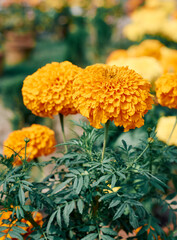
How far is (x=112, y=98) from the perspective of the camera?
0.63 m

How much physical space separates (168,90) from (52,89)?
0.38 metres

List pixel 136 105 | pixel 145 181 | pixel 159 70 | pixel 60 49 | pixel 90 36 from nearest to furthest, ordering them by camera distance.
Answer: pixel 136 105
pixel 145 181
pixel 159 70
pixel 60 49
pixel 90 36

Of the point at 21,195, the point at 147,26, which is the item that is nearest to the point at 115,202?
the point at 21,195

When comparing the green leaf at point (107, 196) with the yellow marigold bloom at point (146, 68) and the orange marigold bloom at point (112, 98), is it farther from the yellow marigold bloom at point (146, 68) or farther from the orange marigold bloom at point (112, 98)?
the yellow marigold bloom at point (146, 68)

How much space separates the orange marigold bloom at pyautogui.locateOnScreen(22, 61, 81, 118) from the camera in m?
0.82

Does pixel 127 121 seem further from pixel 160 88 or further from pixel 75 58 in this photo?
pixel 75 58

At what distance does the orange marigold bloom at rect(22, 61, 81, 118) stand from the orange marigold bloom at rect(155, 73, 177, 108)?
0.29 m

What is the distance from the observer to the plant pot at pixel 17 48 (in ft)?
11.7

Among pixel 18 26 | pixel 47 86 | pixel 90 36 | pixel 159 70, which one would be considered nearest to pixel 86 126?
pixel 47 86

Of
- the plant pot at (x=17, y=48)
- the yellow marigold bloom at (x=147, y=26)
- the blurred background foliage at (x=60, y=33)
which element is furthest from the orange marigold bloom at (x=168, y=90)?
the plant pot at (x=17, y=48)

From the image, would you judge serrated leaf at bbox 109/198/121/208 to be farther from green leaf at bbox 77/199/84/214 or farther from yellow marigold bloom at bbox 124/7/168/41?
yellow marigold bloom at bbox 124/7/168/41

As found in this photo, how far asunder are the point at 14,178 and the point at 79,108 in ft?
0.92

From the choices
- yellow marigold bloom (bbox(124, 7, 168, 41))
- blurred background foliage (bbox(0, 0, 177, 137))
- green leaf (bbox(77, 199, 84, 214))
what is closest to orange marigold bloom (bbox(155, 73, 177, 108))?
green leaf (bbox(77, 199, 84, 214))

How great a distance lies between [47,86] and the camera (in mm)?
829
